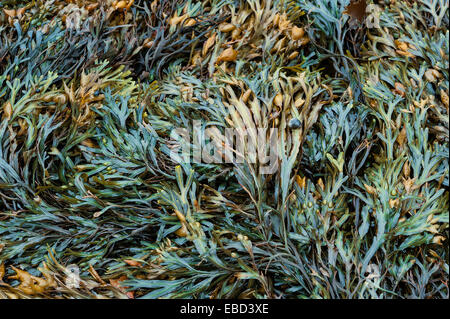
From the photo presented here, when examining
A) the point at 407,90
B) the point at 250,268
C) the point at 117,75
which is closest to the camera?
the point at 250,268

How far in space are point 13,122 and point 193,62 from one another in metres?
0.49

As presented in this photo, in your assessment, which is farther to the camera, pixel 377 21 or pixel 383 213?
pixel 377 21

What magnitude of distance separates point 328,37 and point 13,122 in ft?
2.79

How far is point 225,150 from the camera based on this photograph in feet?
3.20

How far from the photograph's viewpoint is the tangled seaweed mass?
915 millimetres

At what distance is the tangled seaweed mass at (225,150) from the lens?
3.00ft

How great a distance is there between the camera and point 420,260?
0.92 m

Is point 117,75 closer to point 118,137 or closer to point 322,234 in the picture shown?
point 118,137

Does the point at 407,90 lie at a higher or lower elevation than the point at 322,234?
higher

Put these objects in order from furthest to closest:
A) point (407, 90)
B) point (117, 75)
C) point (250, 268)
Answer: point (117, 75), point (407, 90), point (250, 268)

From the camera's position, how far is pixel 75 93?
111cm
